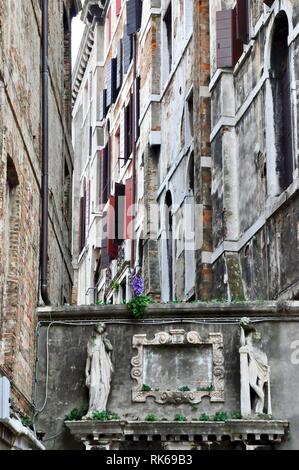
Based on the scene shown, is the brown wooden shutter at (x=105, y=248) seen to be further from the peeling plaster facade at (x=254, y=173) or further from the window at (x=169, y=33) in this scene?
the peeling plaster facade at (x=254, y=173)

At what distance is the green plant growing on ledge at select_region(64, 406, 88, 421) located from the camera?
18969 mm

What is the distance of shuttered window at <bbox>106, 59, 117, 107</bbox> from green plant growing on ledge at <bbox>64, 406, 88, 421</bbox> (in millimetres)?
21342

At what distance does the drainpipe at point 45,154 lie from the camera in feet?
64.7

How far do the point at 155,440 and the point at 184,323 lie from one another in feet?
5.91

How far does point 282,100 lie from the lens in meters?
21.5

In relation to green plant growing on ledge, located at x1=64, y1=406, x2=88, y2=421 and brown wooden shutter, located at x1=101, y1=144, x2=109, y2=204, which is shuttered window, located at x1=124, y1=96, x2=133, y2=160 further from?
green plant growing on ledge, located at x1=64, y1=406, x2=88, y2=421

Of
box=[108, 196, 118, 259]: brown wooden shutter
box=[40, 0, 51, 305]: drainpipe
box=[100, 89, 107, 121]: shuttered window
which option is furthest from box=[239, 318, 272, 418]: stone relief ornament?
box=[100, 89, 107, 121]: shuttered window

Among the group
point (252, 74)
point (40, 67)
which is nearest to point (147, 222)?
point (252, 74)

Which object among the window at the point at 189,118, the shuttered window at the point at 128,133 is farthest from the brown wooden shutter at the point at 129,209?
the window at the point at 189,118

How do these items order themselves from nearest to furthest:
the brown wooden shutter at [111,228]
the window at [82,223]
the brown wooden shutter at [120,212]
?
the brown wooden shutter at [120,212] → the brown wooden shutter at [111,228] → the window at [82,223]

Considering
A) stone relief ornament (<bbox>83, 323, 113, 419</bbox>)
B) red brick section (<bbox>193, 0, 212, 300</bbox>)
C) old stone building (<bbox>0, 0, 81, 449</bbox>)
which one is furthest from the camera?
red brick section (<bbox>193, 0, 212, 300</bbox>)

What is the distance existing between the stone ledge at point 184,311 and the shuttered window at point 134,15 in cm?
1608

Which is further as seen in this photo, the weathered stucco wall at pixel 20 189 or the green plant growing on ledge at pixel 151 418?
the green plant growing on ledge at pixel 151 418

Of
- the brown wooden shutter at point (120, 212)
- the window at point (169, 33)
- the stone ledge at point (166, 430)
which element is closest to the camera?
the stone ledge at point (166, 430)
